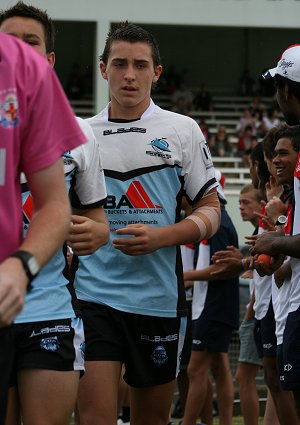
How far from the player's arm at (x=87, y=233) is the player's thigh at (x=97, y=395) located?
0.95 meters

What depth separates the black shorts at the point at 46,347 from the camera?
432cm

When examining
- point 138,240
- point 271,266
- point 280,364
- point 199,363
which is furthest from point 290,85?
point 199,363

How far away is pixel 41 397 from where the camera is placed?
4258mm

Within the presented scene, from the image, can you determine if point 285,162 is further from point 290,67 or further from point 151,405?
point 151,405

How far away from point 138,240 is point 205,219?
0.51m

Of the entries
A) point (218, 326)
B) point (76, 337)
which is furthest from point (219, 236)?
point (76, 337)

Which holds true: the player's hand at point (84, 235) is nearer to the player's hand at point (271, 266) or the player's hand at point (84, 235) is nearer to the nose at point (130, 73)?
the nose at point (130, 73)

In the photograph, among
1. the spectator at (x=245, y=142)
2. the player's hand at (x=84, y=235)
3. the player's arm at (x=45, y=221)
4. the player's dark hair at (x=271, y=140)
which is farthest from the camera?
the spectator at (x=245, y=142)

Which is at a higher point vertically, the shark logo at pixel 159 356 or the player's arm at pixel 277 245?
the player's arm at pixel 277 245

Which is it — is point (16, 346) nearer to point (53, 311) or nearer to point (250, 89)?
point (53, 311)

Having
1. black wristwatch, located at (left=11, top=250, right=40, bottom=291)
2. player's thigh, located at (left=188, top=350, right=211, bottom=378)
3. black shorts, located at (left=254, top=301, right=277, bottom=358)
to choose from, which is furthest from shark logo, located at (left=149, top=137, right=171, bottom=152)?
player's thigh, located at (left=188, top=350, right=211, bottom=378)

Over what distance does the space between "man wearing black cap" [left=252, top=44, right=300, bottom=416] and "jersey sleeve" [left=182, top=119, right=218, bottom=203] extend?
428 millimetres

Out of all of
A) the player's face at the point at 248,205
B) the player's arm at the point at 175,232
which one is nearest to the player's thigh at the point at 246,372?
the player's face at the point at 248,205

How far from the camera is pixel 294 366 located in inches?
214
